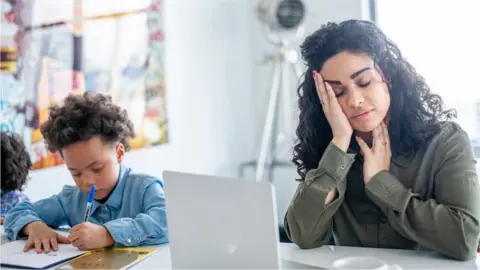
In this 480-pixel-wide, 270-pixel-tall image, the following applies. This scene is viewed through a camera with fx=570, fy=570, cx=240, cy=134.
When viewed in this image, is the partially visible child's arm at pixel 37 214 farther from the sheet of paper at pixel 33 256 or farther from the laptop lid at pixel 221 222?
the laptop lid at pixel 221 222

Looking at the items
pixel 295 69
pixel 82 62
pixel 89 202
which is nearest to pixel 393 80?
pixel 89 202

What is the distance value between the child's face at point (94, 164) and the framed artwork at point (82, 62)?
0.60 m

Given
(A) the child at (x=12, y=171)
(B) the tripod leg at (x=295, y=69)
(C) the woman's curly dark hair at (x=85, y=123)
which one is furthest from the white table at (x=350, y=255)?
(B) the tripod leg at (x=295, y=69)

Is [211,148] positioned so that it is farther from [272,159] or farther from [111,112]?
[111,112]

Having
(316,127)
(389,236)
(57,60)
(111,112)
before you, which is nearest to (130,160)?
(57,60)

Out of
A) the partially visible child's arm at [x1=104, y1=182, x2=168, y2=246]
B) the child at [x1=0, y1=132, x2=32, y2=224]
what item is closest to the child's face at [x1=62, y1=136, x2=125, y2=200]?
the partially visible child's arm at [x1=104, y1=182, x2=168, y2=246]

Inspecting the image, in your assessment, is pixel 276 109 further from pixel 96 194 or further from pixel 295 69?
pixel 96 194

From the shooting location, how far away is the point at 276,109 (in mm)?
3225

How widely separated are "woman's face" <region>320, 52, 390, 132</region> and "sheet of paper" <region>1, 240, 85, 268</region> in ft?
2.11

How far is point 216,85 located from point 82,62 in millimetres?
1110

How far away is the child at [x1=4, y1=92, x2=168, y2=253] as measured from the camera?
126cm

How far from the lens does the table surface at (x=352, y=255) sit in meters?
1.03

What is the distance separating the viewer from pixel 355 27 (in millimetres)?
1178

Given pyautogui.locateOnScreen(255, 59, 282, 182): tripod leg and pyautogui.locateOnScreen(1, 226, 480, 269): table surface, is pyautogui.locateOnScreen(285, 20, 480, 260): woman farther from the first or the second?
pyautogui.locateOnScreen(255, 59, 282, 182): tripod leg
